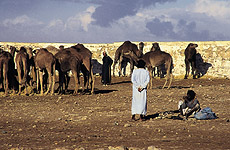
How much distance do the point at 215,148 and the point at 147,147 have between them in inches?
48.6

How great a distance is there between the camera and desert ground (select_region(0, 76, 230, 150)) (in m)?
8.62

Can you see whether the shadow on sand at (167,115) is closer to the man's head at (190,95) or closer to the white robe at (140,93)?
the man's head at (190,95)

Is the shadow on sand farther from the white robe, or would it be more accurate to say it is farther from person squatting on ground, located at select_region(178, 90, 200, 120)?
the white robe

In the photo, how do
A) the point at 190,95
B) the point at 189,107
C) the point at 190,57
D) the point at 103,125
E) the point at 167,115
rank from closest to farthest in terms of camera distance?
the point at 103,125, the point at 190,95, the point at 189,107, the point at 167,115, the point at 190,57

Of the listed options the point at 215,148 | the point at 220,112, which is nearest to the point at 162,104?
the point at 220,112

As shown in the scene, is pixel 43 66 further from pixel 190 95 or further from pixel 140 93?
pixel 190 95

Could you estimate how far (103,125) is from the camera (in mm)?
11359

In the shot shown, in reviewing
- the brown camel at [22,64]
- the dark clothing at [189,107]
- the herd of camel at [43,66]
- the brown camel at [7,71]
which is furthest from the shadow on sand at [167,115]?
the brown camel at [7,71]

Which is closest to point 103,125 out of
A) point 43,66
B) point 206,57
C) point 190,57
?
point 43,66

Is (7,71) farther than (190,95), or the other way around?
(7,71)

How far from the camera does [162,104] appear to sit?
16078 mm

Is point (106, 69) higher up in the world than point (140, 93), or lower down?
higher up

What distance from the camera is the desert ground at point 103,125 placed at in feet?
28.3

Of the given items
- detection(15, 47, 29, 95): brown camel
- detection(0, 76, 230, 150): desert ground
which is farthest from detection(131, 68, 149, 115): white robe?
detection(15, 47, 29, 95): brown camel
